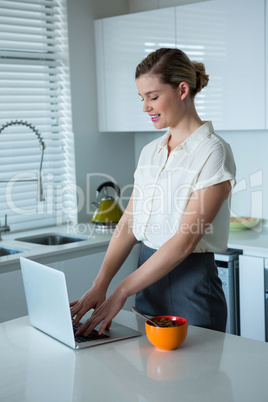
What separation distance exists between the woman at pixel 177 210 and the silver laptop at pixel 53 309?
11 cm

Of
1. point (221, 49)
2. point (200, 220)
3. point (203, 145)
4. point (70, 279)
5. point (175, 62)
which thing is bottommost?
point (70, 279)

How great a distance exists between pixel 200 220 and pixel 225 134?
1986mm

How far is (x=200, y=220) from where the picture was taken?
158 centimetres

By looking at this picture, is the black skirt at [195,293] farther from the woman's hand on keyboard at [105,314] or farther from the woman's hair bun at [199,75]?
the woman's hair bun at [199,75]

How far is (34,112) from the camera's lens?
3.43 meters

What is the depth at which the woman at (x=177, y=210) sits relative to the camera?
5.33 ft

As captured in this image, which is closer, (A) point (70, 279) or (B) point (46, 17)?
(A) point (70, 279)

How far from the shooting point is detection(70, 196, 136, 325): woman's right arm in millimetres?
1675

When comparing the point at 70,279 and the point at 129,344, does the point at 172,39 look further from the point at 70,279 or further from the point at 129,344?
the point at 129,344

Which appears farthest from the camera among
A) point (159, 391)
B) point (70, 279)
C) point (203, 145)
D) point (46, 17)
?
point (46, 17)

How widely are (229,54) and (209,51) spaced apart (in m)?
0.12

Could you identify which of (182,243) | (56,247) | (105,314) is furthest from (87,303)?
(56,247)

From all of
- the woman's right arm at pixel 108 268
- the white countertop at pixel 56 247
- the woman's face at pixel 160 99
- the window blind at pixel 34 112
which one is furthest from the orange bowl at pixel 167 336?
the window blind at pixel 34 112

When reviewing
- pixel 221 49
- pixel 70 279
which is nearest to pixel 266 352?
pixel 70 279
